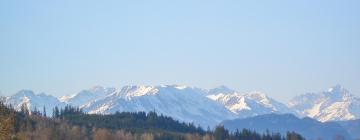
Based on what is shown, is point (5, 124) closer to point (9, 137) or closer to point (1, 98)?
point (9, 137)

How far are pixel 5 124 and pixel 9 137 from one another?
2186 mm

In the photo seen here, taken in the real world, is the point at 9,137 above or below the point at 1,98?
below

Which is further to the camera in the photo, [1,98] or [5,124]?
[1,98]

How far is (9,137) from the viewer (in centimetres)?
7506

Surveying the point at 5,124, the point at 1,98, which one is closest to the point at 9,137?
the point at 5,124

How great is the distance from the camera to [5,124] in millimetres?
76750

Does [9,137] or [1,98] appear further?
[1,98]

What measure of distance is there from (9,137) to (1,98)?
3130 cm

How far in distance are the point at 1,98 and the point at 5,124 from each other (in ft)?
96.4

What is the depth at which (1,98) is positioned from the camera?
10525 centimetres
